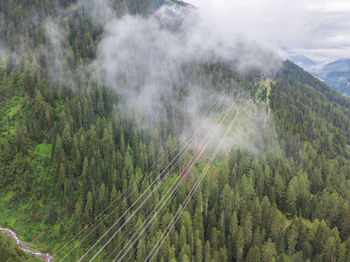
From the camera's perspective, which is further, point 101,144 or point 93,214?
point 101,144

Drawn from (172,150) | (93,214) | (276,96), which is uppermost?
(276,96)

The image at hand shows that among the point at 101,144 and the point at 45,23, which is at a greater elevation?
the point at 45,23

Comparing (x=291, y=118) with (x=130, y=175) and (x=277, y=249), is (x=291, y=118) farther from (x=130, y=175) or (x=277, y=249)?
(x=130, y=175)

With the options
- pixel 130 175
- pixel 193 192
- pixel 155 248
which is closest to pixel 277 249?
pixel 193 192

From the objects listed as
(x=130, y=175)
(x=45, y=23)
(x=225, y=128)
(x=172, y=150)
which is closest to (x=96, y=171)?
(x=130, y=175)

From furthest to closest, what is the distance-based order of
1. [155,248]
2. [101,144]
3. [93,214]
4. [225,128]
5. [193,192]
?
[225,128]
[101,144]
[193,192]
[93,214]
[155,248]

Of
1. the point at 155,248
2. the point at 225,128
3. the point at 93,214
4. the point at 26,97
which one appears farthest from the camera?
the point at 225,128
